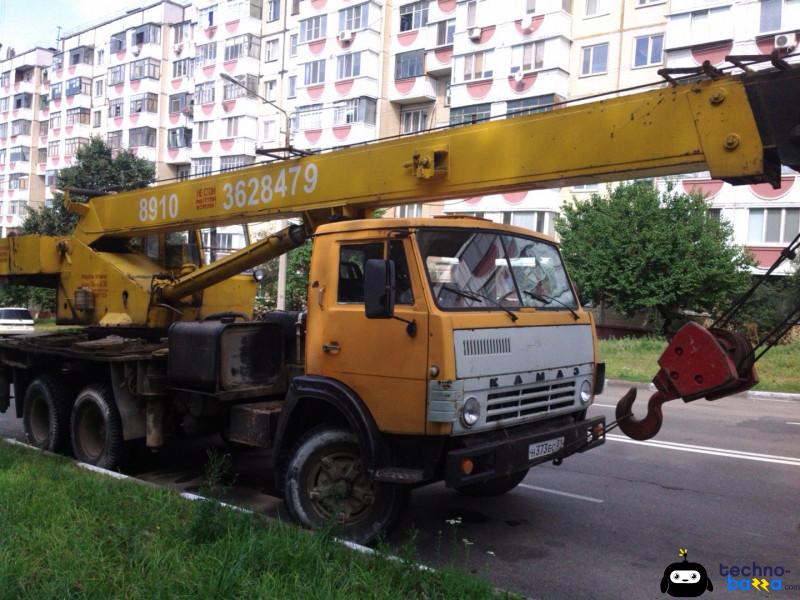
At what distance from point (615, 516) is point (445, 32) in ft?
113

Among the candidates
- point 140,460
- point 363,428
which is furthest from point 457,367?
point 140,460

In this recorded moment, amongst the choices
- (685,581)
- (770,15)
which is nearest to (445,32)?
(770,15)

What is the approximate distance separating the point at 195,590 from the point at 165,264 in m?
6.50

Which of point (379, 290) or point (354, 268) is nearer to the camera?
point (379, 290)

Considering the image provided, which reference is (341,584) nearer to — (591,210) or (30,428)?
(30,428)

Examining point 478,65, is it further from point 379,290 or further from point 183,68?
point 379,290

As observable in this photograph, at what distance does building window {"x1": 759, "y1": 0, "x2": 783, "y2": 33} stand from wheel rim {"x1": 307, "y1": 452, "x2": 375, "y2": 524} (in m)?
28.2

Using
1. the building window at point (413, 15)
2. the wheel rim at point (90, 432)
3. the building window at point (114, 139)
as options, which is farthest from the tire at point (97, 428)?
the building window at point (114, 139)

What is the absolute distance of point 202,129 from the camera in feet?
152

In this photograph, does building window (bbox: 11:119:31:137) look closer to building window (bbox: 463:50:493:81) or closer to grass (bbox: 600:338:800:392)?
building window (bbox: 463:50:493:81)

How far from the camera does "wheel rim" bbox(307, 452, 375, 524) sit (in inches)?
199

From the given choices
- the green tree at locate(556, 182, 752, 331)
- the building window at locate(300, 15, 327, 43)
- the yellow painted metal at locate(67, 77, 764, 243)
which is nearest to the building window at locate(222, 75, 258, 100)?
the building window at locate(300, 15, 327, 43)

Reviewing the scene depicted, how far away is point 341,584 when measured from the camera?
381 centimetres

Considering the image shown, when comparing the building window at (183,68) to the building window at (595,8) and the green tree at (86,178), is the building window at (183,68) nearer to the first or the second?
the green tree at (86,178)
